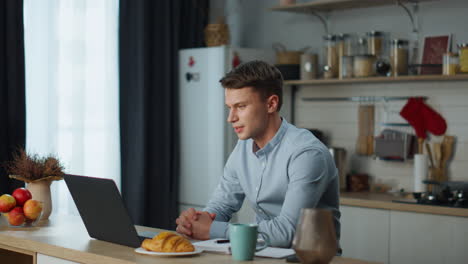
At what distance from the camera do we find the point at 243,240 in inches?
75.0

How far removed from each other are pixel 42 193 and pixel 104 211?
66 centimetres

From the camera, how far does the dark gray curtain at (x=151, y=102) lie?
4.77 m

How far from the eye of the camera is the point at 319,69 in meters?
4.77

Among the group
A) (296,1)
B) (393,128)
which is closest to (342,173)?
(393,128)

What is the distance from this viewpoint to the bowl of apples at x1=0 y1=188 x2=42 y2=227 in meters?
2.56

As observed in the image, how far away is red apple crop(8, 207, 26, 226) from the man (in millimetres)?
668

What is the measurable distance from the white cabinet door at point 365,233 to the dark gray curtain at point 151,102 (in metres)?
1.52

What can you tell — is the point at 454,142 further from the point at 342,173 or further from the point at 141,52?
the point at 141,52

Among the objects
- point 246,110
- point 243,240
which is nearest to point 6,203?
point 246,110

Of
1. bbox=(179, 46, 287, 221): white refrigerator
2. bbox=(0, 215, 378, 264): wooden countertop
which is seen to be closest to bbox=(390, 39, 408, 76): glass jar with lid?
bbox=(179, 46, 287, 221): white refrigerator

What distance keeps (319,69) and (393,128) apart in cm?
73

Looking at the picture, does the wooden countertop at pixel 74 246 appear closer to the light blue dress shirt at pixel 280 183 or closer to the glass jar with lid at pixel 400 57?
the light blue dress shirt at pixel 280 183

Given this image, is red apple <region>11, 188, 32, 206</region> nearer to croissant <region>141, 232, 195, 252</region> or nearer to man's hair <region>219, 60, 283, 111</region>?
croissant <region>141, 232, 195, 252</region>

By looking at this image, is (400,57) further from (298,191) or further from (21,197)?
(21,197)
